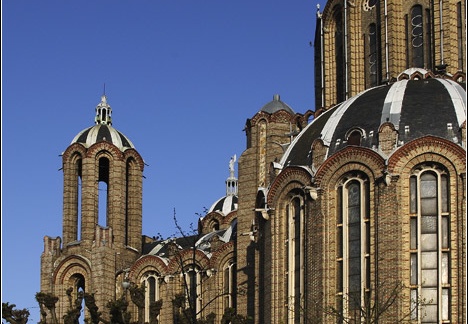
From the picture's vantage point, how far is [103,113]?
75.9 m

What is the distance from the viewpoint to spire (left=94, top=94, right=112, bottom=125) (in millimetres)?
75625

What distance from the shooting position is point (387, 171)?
51.3 metres

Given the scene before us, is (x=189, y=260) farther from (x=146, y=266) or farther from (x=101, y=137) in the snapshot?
(x=101, y=137)

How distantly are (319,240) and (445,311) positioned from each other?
5983mm

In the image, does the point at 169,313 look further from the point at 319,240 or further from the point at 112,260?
the point at 319,240

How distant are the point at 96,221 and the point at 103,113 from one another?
7.16 meters

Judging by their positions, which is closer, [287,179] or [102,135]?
[287,179]

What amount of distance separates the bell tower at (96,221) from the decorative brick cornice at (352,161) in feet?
66.6

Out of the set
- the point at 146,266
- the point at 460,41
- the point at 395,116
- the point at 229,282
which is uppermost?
the point at 460,41

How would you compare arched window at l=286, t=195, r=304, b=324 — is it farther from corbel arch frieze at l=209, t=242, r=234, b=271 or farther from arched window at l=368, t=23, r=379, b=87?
arched window at l=368, t=23, r=379, b=87

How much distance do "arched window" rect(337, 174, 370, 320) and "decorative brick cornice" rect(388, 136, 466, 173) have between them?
64.0 inches

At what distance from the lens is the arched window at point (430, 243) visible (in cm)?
5028

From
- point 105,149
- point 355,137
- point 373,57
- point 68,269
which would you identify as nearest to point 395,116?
point 355,137

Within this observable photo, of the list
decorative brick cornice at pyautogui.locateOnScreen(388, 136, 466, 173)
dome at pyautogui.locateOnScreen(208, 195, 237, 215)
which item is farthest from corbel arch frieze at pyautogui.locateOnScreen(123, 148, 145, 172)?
decorative brick cornice at pyautogui.locateOnScreen(388, 136, 466, 173)
